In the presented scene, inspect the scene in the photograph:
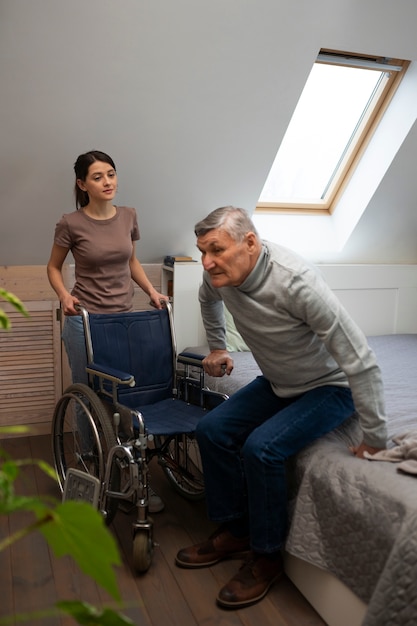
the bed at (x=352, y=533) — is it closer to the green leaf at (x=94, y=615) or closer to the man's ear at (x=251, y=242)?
the man's ear at (x=251, y=242)

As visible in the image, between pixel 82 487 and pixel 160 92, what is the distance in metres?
1.60

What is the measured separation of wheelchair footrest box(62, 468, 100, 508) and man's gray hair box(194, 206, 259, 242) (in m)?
0.90

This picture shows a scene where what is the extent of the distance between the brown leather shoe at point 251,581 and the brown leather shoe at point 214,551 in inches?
4.6

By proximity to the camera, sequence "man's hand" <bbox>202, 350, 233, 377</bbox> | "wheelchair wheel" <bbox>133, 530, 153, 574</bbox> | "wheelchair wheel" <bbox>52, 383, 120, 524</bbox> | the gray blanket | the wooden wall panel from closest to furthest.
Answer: the gray blanket, "wheelchair wheel" <bbox>133, 530, 153, 574</bbox>, "wheelchair wheel" <bbox>52, 383, 120, 524</bbox>, "man's hand" <bbox>202, 350, 233, 377</bbox>, the wooden wall panel

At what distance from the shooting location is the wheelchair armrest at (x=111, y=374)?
7.12 feet

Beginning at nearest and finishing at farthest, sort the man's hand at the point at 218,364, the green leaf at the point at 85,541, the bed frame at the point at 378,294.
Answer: the green leaf at the point at 85,541 < the man's hand at the point at 218,364 < the bed frame at the point at 378,294

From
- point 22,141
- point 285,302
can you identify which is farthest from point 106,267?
point 285,302

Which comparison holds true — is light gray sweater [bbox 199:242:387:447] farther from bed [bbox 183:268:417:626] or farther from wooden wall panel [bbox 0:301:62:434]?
wooden wall panel [bbox 0:301:62:434]

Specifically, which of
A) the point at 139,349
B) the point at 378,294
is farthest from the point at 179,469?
the point at 378,294

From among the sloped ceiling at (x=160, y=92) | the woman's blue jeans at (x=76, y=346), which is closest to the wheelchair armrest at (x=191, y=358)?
the woman's blue jeans at (x=76, y=346)

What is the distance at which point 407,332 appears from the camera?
405cm

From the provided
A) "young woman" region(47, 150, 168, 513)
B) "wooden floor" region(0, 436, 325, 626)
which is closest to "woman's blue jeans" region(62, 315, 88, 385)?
"young woman" region(47, 150, 168, 513)

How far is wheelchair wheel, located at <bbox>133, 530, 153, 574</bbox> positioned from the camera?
208cm

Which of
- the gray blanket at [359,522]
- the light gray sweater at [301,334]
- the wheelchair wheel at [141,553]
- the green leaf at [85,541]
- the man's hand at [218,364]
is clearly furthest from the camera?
the man's hand at [218,364]
